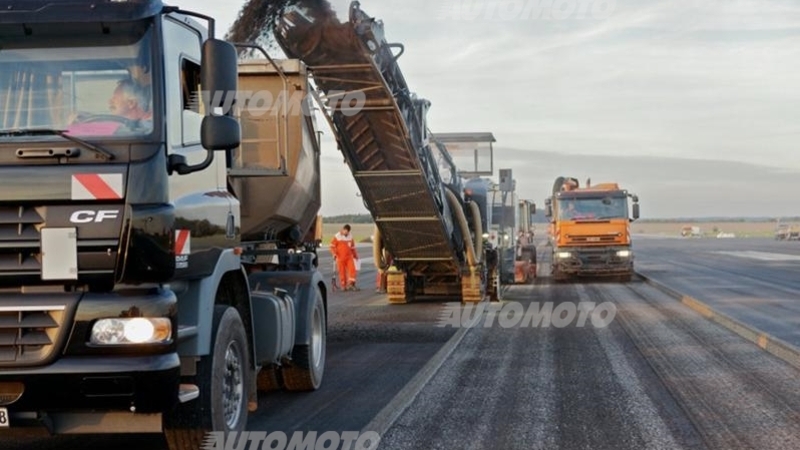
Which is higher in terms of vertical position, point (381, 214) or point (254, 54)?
point (254, 54)

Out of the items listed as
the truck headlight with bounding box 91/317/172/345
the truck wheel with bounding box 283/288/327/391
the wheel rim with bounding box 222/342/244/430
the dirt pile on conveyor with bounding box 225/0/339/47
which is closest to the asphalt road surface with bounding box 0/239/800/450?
the truck wheel with bounding box 283/288/327/391

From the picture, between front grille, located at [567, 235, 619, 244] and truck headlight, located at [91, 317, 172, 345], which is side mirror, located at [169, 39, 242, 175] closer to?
truck headlight, located at [91, 317, 172, 345]

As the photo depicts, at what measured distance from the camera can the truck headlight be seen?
486 centimetres

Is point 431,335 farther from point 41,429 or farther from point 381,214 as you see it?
point 41,429

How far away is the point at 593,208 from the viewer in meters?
27.8

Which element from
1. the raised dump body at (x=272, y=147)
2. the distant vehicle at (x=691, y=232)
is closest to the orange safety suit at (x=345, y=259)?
the raised dump body at (x=272, y=147)

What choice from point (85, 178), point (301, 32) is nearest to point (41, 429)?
point (85, 178)

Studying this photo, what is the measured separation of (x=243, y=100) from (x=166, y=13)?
321 cm

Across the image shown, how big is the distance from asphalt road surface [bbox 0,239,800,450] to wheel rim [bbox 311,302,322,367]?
1.15 ft

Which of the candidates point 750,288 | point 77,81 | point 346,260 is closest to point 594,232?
point 750,288

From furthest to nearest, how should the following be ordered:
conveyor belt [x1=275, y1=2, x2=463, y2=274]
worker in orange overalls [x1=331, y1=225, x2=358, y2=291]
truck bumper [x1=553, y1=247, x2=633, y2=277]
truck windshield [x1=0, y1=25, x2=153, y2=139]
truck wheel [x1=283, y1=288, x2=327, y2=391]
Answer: truck bumper [x1=553, y1=247, x2=633, y2=277] < worker in orange overalls [x1=331, y1=225, x2=358, y2=291] < conveyor belt [x1=275, y1=2, x2=463, y2=274] < truck wheel [x1=283, y1=288, x2=327, y2=391] < truck windshield [x1=0, y1=25, x2=153, y2=139]

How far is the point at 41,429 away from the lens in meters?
5.04

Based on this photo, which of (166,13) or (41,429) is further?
(166,13)

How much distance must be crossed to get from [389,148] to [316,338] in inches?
204
